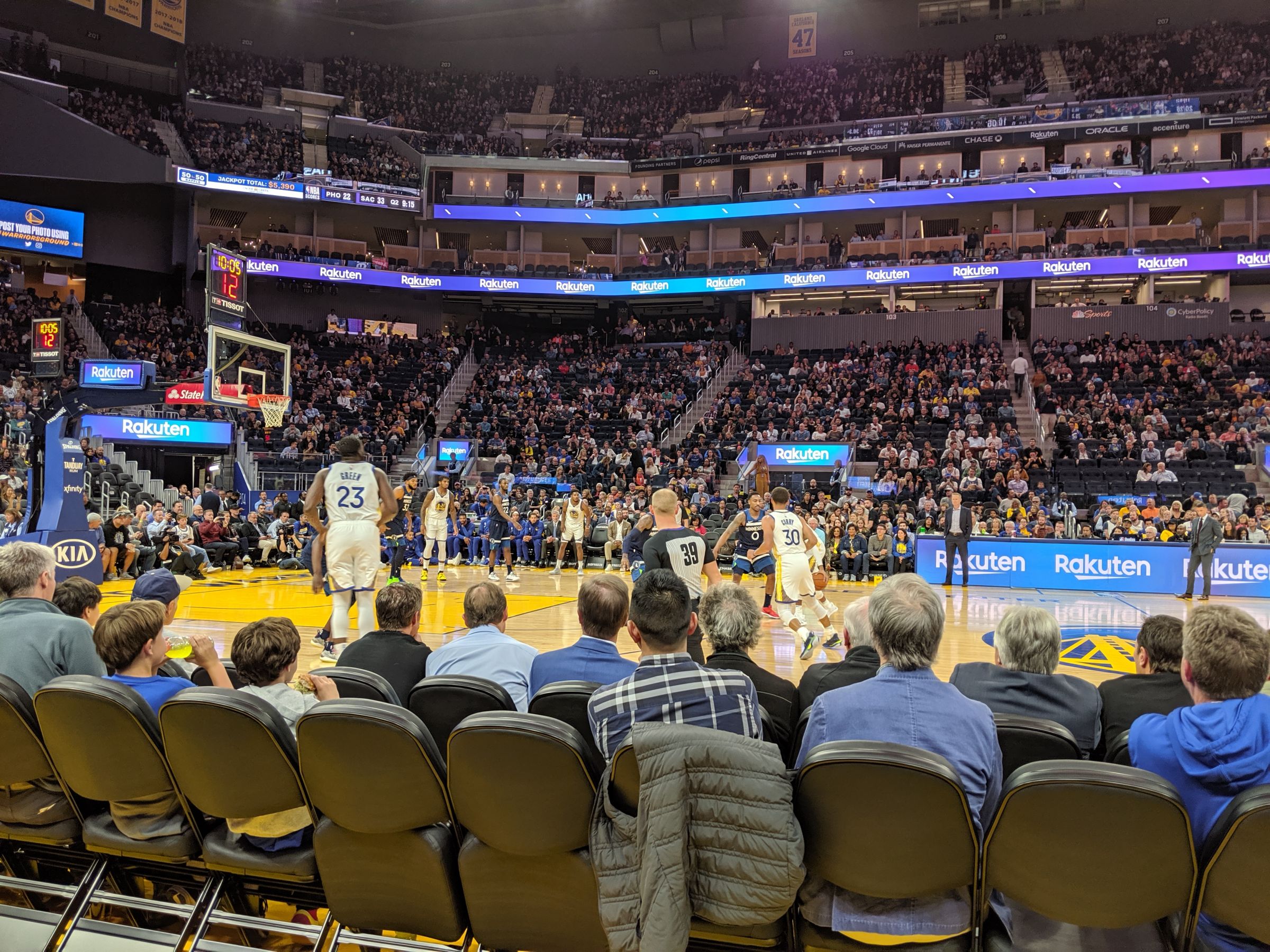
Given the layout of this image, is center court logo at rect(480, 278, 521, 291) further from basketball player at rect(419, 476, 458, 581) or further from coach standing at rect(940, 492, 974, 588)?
coach standing at rect(940, 492, 974, 588)

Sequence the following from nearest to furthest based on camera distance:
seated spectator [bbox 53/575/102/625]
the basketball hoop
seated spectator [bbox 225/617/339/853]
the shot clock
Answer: seated spectator [bbox 225/617/339/853] → seated spectator [bbox 53/575/102/625] → the shot clock → the basketball hoop

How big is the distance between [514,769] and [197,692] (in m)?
1.10

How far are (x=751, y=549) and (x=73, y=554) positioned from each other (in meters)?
11.4

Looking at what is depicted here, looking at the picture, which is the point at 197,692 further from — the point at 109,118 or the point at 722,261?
the point at 109,118

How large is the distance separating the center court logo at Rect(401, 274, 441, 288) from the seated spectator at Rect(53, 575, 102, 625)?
31.8 meters

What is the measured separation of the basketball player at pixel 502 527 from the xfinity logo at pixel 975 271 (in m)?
18.9

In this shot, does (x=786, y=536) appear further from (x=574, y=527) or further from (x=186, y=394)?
(x=186, y=394)

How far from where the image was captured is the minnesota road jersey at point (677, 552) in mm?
6160

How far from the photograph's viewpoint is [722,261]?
34875 mm

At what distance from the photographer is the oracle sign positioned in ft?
47.1

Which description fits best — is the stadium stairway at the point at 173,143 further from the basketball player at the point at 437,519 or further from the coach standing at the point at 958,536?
the coach standing at the point at 958,536

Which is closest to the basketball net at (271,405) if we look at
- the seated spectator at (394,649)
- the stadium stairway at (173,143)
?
the seated spectator at (394,649)

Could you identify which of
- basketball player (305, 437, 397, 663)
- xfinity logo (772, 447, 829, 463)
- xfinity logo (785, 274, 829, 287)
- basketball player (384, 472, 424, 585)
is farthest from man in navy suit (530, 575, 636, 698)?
xfinity logo (785, 274, 829, 287)

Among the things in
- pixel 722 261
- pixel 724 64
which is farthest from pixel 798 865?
pixel 724 64
